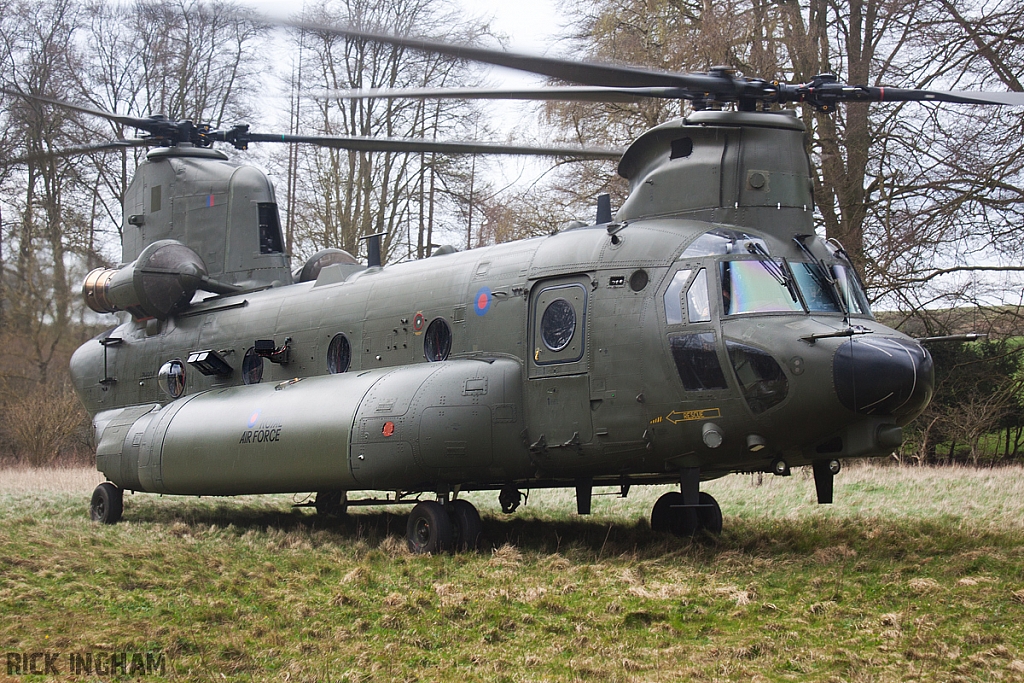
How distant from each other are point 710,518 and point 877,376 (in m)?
3.40

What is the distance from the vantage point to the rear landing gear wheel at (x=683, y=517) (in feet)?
36.4

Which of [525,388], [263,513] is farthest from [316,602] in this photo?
[263,513]

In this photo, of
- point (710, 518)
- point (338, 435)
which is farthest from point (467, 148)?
point (710, 518)

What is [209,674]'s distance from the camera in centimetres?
602

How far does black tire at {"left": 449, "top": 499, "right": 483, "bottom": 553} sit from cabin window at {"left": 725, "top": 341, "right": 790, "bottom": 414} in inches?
126

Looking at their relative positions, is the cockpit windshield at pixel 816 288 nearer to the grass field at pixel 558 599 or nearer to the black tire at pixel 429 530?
the grass field at pixel 558 599

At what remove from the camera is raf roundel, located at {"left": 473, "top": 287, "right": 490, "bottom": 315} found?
427 inches

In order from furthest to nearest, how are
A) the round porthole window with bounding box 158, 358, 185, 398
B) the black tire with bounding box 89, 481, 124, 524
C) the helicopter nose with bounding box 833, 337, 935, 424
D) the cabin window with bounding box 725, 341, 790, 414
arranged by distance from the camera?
the round porthole window with bounding box 158, 358, 185, 398 → the black tire with bounding box 89, 481, 124, 524 → the cabin window with bounding box 725, 341, 790, 414 → the helicopter nose with bounding box 833, 337, 935, 424

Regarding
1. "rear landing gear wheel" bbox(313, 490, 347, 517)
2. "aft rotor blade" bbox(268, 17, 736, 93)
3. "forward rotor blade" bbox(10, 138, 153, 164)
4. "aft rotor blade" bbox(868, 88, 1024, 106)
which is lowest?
"rear landing gear wheel" bbox(313, 490, 347, 517)

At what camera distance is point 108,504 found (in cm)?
1444

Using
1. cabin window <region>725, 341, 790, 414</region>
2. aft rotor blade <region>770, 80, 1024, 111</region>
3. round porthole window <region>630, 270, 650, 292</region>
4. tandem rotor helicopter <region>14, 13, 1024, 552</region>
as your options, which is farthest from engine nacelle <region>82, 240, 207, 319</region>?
cabin window <region>725, 341, 790, 414</region>

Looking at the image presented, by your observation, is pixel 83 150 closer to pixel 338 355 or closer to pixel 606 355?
pixel 338 355

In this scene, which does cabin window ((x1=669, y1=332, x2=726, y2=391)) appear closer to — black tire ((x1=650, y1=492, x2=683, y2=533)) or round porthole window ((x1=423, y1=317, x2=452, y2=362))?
black tire ((x1=650, y1=492, x2=683, y2=533))

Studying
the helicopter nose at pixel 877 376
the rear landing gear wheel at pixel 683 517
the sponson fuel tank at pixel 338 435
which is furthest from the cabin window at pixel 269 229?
the helicopter nose at pixel 877 376
